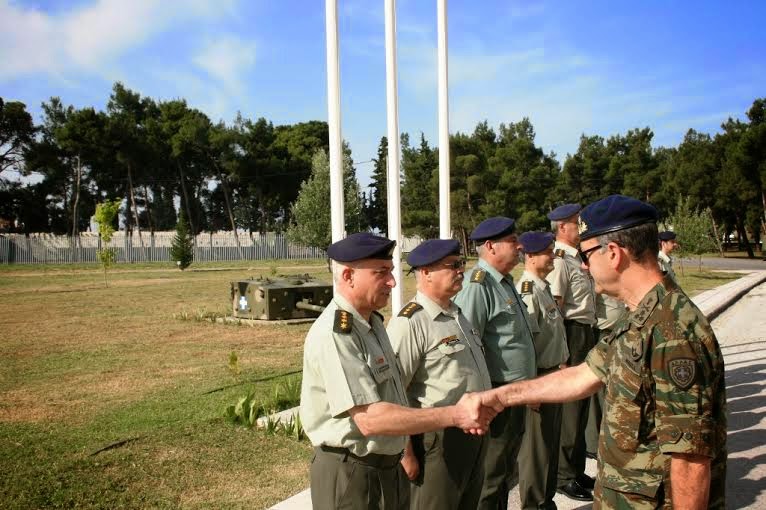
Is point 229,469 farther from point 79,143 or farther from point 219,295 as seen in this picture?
point 79,143

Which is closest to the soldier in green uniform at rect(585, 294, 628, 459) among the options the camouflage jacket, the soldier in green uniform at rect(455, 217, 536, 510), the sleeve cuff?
the soldier in green uniform at rect(455, 217, 536, 510)

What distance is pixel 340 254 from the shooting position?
3.02 metres

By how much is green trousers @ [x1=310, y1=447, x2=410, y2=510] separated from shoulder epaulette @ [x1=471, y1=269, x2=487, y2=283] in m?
1.74

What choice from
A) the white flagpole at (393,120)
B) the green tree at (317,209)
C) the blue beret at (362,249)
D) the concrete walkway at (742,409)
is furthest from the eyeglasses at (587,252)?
the green tree at (317,209)

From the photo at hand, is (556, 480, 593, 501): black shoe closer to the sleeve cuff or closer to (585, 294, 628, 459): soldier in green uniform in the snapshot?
(585, 294, 628, 459): soldier in green uniform

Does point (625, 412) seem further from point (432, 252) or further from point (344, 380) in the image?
Answer: point (432, 252)

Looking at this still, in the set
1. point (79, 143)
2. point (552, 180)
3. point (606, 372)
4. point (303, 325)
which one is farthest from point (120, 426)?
point (552, 180)

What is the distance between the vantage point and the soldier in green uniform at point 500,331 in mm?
4113

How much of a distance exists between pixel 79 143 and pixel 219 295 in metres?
32.2

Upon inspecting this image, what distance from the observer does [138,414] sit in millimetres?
7711

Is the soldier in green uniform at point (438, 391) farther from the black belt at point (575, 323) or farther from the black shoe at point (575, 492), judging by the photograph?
the black belt at point (575, 323)

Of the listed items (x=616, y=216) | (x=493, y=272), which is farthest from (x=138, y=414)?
(x=616, y=216)

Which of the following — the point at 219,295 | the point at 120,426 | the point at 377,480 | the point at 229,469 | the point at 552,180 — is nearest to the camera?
the point at 377,480

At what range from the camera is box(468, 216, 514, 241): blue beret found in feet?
15.4
